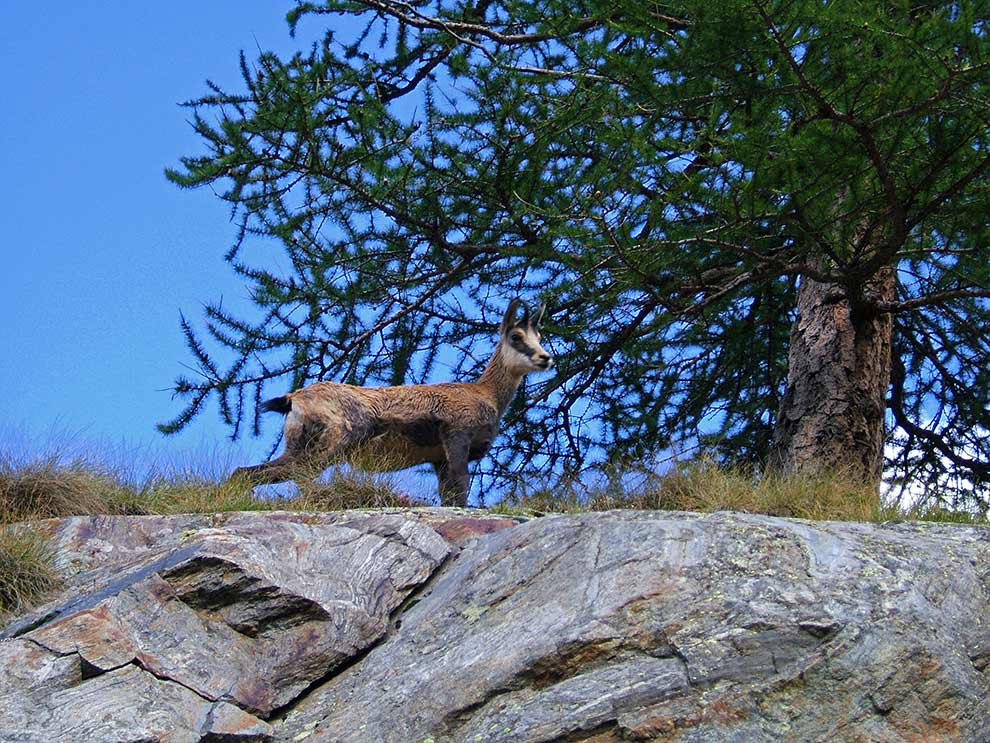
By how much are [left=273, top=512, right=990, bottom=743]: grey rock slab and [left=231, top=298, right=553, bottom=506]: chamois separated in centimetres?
325

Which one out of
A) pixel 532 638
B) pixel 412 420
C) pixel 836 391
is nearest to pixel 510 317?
pixel 412 420

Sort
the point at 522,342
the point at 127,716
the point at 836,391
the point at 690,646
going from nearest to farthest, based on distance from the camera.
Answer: the point at 690,646, the point at 127,716, the point at 836,391, the point at 522,342

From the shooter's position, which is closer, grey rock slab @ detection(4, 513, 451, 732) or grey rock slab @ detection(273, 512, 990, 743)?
grey rock slab @ detection(273, 512, 990, 743)

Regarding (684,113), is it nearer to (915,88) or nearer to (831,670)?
(915,88)

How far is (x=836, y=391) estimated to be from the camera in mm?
10914

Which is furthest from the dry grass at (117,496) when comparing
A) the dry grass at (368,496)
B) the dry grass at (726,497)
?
the dry grass at (726,497)

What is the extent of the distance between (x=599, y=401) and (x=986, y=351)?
13.5 feet

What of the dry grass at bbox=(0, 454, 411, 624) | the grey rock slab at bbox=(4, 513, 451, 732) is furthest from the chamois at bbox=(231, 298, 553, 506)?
the grey rock slab at bbox=(4, 513, 451, 732)

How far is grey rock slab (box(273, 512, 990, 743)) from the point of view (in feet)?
19.1

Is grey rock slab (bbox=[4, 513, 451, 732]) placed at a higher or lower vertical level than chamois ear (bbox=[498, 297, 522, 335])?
lower

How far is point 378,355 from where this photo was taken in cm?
1258

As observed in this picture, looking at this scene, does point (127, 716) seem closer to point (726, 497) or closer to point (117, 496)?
point (117, 496)

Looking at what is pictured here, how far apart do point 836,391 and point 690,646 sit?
548 centimetres

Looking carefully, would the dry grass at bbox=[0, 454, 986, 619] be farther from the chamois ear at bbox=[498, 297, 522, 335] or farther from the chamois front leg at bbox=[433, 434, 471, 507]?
the chamois ear at bbox=[498, 297, 522, 335]
